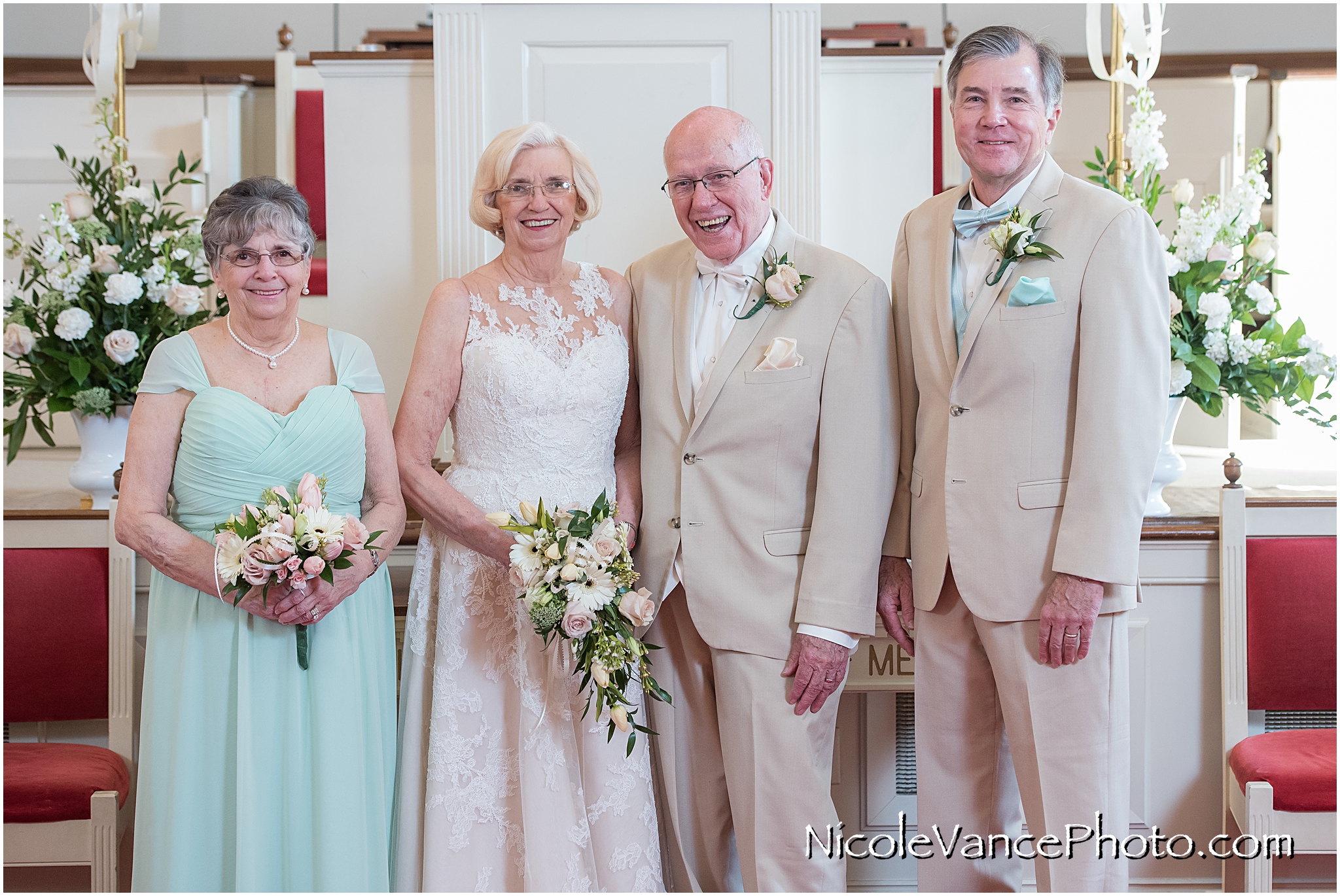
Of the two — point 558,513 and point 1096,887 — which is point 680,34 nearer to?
point 558,513

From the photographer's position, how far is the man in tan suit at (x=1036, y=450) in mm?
1798

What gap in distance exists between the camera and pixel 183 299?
9.04 ft

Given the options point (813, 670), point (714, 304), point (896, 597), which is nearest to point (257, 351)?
point (714, 304)

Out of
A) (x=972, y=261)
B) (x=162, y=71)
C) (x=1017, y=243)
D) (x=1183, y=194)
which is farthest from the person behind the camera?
(x=162, y=71)

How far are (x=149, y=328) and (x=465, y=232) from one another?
97 centimetres

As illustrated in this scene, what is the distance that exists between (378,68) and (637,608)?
1.85 m

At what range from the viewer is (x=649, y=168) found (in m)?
2.81

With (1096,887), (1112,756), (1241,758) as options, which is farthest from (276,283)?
(1241,758)

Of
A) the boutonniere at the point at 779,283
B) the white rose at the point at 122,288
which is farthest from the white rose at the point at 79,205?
the boutonniere at the point at 779,283

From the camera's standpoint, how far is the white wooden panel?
289 centimetres

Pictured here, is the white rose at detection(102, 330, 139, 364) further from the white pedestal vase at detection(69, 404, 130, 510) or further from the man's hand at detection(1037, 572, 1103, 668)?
the man's hand at detection(1037, 572, 1103, 668)

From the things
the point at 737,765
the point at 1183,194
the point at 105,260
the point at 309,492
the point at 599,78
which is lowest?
the point at 737,765

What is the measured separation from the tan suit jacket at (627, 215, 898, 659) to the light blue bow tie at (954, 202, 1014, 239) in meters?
0.20

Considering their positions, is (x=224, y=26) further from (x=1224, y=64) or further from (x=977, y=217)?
(x=1224, y=64)
